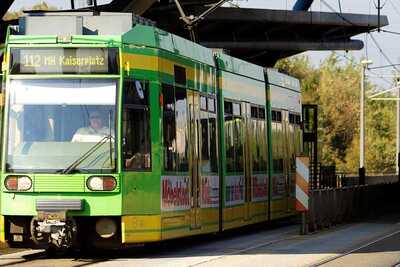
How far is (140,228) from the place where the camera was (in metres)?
14.2

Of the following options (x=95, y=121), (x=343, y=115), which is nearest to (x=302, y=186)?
(x=95, y=121)

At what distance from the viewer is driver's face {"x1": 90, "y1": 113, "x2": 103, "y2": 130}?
1398 centimetres

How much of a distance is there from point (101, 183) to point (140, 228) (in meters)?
0.91

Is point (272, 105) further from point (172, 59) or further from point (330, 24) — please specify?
point (330, 24)

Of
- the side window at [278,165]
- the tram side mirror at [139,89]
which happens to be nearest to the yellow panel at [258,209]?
the side window at [278,165]

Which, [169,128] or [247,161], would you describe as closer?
[169,128]

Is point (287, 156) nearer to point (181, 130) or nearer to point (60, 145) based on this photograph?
point (181, 130)

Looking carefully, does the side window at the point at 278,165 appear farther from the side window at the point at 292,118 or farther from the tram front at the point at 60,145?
the tram front at the point at 60,145

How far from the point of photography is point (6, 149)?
14070 mm

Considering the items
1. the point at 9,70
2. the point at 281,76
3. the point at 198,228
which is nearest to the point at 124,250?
the point at 198,228

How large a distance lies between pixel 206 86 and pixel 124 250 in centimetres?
317

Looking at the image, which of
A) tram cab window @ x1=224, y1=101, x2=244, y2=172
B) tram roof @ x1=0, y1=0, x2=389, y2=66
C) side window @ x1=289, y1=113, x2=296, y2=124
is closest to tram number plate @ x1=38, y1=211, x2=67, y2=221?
tram cab window @ x1=224, y1=101, x2=244, y2=172

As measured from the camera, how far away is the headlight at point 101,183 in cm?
1380

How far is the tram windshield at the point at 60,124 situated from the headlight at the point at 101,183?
11 centimetres
